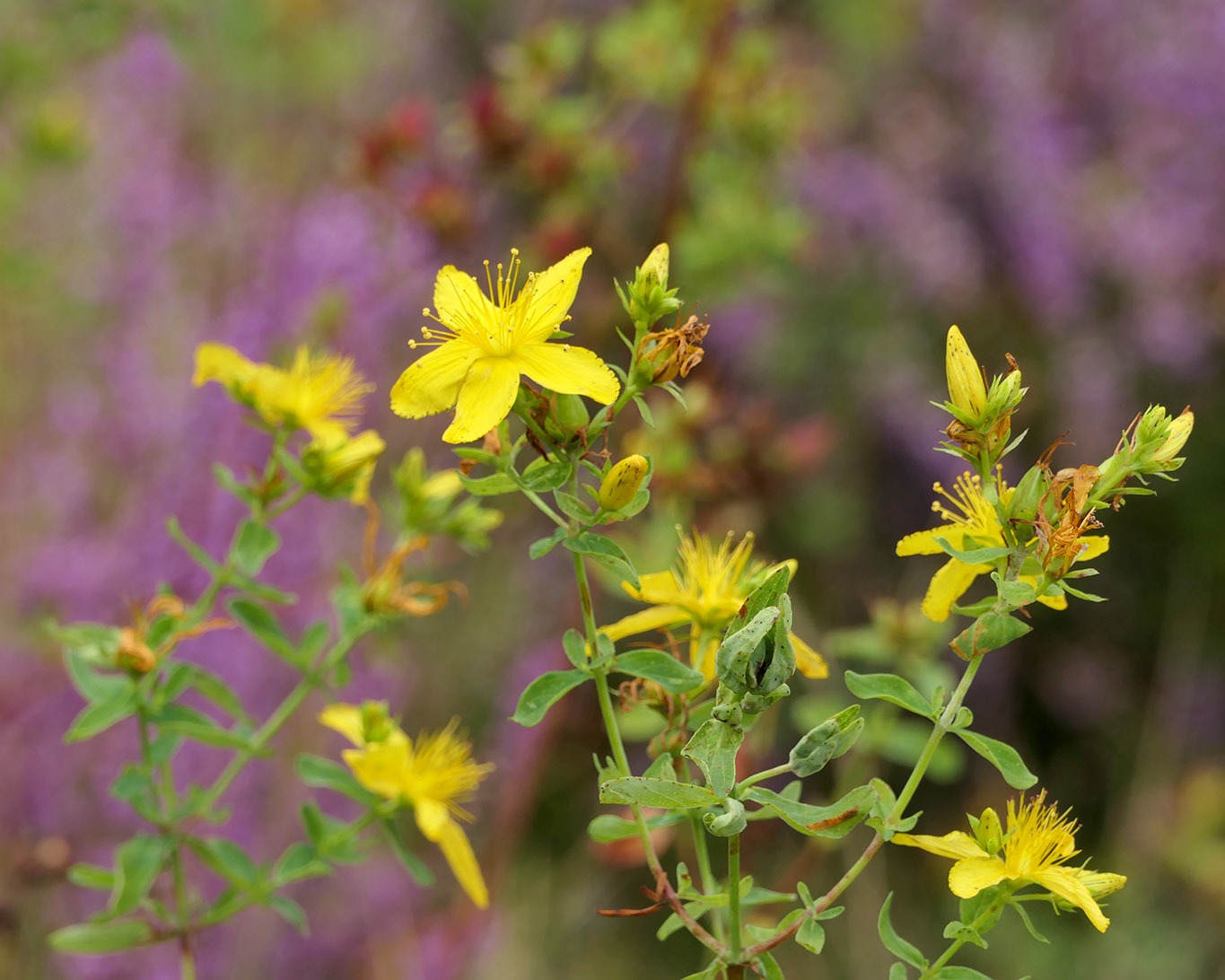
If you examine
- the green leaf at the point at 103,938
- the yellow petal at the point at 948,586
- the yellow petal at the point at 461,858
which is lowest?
the green leaf at the point at 103,938

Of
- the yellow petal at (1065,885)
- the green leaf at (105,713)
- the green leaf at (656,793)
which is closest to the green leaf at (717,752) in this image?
the green leaf at (656,793)

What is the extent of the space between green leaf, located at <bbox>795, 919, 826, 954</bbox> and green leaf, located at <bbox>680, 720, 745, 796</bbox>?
0.36 feet

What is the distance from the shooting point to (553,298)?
86cm

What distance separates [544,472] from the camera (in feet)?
2.56

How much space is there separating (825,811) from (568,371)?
0.34 metres

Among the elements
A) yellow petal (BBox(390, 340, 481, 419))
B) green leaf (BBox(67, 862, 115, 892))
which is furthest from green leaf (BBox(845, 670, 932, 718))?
green leaf (BBox(67, 862, 115, 892))

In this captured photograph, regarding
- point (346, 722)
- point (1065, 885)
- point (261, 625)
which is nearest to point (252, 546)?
point (261, 625)

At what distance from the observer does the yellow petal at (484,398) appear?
2.44 feet

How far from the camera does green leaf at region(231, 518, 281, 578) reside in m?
1.01

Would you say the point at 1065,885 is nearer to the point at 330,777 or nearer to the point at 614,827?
the point at 614,827

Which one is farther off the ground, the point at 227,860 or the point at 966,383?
the point at 966,383

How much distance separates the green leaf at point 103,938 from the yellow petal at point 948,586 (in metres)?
0.75

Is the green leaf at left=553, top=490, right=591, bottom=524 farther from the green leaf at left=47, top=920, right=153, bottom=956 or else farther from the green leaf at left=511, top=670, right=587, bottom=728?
the green leaf at left=47, top=920, right=153, bottom=956

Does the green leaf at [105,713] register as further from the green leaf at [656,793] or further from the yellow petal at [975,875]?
the yellow petal at [975,875]
